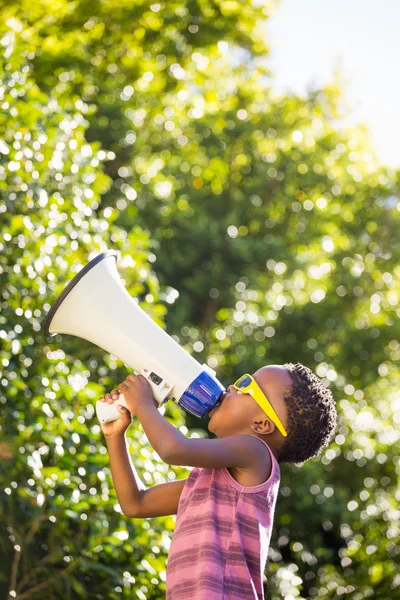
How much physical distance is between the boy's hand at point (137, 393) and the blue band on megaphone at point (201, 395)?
0.09 metres

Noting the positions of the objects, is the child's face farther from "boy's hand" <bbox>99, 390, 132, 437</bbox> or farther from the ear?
"boy's hand" <bbox>99, 390, 132, 437</bbox>

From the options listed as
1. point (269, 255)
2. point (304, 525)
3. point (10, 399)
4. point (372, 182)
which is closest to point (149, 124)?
point (269, 255)

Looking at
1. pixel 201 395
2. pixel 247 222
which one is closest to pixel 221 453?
pixel 201 395

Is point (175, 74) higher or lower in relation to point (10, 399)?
lower

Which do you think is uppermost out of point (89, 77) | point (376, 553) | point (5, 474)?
point (5, 474)

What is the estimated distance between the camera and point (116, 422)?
2598mm

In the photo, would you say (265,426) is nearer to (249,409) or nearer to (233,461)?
(249,409)

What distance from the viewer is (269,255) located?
10539 mm

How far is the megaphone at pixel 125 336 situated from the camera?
8.21ft

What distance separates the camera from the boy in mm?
2357

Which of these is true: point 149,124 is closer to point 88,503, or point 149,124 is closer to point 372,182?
point 372,182

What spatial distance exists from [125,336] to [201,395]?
289 mm

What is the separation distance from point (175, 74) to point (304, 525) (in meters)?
6.67

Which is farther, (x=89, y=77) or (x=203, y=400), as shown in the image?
(x=89, y=77)
